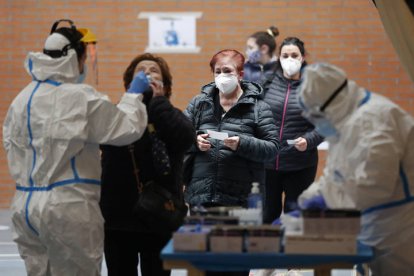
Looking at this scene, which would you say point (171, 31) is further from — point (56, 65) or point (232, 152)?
point (56, 65)

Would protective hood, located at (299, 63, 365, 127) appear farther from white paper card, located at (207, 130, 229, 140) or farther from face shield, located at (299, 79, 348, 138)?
white paper card, located at (207, 130, 229, 140)

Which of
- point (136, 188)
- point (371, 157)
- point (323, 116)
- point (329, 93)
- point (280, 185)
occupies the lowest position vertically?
point (280, 185)

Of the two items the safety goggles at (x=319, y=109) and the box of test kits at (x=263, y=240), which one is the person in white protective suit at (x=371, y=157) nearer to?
the safety goggles at (x=319, y=109)

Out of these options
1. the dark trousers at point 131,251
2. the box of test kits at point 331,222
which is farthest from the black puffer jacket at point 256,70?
the box of test kits at point 331,222

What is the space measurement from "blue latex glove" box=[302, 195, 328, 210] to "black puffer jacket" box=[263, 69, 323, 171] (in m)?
2.08

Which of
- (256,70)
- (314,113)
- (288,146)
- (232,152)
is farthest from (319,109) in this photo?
(256,70)

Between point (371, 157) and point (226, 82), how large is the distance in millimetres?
1692

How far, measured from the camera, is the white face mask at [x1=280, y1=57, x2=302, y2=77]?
236 inches

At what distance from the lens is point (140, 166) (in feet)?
14.0

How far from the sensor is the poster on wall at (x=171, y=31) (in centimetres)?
912

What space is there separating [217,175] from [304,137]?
3.68ft

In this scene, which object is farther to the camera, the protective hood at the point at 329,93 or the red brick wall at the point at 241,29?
the red brick wall at the point at 241,29

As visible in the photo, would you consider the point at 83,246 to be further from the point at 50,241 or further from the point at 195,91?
the point at 195,91

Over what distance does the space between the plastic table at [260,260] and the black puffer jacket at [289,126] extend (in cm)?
225
